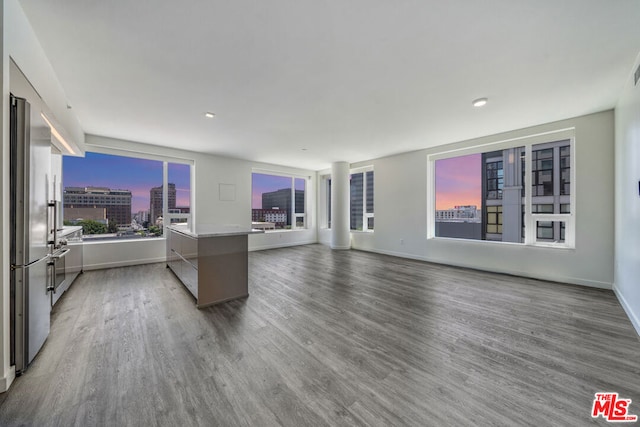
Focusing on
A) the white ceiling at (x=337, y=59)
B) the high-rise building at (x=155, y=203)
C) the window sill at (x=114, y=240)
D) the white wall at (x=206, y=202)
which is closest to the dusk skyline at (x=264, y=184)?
the white wall at (x=206, y=202)

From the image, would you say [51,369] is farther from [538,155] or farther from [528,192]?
[538,155]

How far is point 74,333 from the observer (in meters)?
2.29

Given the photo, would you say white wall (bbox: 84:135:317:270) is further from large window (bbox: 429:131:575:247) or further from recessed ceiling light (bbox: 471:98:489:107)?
A: recessed ceiling light (bbox: 471:98:489:107)

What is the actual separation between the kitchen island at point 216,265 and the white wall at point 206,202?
8.89 ft

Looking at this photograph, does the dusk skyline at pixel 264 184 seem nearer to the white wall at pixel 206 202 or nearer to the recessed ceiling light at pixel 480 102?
the white wall at pixel 206 202

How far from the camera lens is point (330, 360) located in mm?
1875

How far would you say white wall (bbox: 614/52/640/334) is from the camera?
2.47m

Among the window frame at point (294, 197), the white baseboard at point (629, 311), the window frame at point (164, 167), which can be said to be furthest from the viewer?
the window frame at point (294, 197)

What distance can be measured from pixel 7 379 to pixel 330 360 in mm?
2195

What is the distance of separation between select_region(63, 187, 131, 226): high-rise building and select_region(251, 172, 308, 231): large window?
3002 millimetres

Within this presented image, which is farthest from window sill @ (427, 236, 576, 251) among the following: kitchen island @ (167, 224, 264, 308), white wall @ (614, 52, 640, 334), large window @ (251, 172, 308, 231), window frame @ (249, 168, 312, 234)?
large window @ (251, 172, 308, 231)

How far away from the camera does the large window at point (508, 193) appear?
4.10 metres

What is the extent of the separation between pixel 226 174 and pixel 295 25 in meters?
5.21

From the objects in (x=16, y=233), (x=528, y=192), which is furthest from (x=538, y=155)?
(x=16, y=233)
